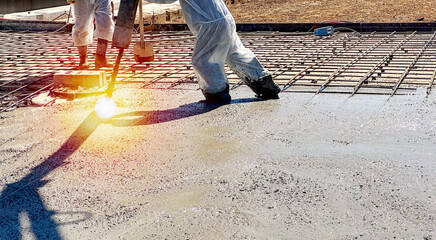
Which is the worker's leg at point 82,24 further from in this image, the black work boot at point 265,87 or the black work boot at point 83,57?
the black work boot at point 265,87

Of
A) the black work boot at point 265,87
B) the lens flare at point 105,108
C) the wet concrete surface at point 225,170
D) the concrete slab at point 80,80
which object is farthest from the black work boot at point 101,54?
the black work boot at point 265,87

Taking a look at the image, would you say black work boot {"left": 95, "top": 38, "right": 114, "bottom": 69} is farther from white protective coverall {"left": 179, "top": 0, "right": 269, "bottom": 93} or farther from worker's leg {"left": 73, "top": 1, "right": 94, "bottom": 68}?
white protective coverall {"left": 179, "top": 0, "right": 269, "bottom": 93}

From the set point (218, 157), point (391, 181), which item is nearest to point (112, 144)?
point (218, 157)

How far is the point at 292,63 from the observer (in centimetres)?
733

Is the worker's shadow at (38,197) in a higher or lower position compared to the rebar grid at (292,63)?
lower

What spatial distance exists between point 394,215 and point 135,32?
28.0ft

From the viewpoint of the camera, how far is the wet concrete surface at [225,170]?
117 inches

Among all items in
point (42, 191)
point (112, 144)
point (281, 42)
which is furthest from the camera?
point (281, 42)

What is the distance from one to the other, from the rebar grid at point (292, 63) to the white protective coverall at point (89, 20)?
420 millimetres

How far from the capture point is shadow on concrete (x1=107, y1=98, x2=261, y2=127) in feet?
Answer: 16.1

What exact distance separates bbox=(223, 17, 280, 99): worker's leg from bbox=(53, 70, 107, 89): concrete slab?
4.44 feet

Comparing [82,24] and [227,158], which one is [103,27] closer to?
[82,24]

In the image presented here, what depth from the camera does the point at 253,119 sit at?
489 centimetres

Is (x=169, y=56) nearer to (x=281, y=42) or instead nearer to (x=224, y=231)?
(x=281, y=42)
